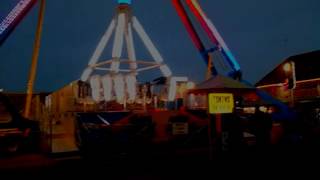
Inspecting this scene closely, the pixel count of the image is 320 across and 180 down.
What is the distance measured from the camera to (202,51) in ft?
91.7

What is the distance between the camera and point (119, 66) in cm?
2228

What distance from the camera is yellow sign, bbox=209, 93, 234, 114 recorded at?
9500 mm

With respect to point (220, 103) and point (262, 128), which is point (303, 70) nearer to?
point (262, 128)

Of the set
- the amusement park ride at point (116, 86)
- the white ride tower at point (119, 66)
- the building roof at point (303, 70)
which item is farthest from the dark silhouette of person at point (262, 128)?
the building roof at point (303, 70)

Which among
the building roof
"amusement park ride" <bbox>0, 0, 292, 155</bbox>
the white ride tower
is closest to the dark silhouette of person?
"amusement park ride" <bbox>0, 0, 292, 155</bbox>

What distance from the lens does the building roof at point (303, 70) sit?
37.3 metres

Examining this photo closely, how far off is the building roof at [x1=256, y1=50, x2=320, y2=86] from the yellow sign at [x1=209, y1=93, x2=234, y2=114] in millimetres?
29366

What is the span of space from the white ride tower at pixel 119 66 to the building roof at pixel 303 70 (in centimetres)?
2095

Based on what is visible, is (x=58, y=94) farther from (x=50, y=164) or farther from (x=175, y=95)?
(x=50, y=164)

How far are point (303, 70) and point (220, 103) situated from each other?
3235cm

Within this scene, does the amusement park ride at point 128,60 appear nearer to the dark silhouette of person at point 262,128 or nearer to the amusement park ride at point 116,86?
the amusement park ride at point 116,86

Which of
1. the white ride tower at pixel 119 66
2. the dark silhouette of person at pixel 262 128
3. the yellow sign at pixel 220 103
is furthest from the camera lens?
the white ride tower at pixel 119 66

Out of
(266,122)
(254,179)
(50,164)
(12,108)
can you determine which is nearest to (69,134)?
(12,108)

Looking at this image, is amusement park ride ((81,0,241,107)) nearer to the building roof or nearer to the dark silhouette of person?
the dark silhouette of person
